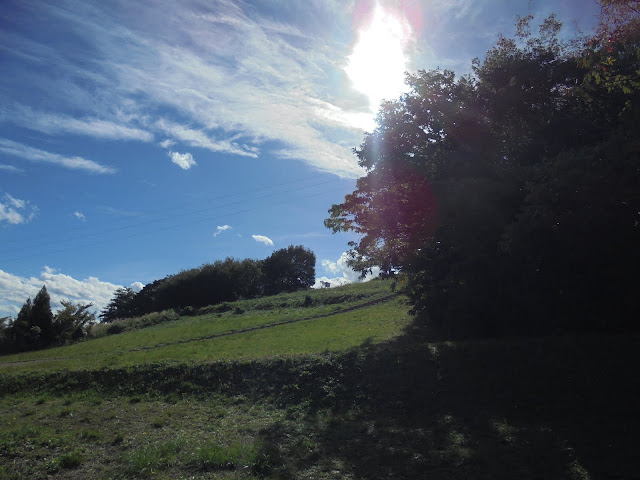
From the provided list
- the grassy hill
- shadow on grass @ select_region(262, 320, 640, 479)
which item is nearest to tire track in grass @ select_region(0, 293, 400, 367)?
the grassy hill

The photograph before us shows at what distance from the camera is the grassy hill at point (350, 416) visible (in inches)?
275

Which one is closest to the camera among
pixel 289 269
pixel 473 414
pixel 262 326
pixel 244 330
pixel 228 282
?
pixel 473 414

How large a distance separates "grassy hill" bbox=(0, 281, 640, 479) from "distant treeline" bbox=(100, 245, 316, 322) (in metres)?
39.9

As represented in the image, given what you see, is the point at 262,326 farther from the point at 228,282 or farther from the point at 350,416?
the point at 228,282

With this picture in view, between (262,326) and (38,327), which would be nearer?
(262,326)

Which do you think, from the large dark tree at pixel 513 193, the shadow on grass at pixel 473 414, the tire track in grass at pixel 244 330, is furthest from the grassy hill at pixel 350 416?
the tire track in grass at pixel 244 330

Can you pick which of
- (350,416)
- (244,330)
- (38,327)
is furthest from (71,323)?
(350,416)

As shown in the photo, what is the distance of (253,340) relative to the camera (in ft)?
76.2

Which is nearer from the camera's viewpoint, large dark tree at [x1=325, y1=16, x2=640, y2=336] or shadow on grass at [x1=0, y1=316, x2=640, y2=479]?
shadow on grass at [x1=0, y1=316, x2=640, y2=479]

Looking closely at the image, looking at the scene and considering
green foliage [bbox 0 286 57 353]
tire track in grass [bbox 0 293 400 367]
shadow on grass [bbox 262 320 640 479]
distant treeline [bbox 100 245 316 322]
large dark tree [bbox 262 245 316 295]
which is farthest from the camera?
large dark tree [bbox 262 245 316 295]

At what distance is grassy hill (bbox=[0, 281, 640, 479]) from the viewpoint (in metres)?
6.99

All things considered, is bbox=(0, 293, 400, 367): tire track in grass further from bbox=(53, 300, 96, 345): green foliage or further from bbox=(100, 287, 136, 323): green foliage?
bbox=(100, 287, 136, 323): green foliage

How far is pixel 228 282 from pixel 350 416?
2261 inches

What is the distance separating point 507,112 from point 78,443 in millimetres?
15469
